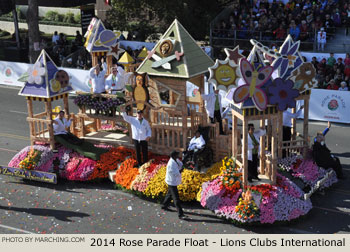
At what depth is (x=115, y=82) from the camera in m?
18.7

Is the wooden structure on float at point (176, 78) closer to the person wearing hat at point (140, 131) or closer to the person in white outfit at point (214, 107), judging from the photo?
the person in white outfit at point (214, 107)

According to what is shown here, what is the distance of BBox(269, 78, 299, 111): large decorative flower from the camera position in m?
14.0

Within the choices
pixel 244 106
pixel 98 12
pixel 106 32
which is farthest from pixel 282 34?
pixel 98 12

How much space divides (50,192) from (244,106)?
6.59 m

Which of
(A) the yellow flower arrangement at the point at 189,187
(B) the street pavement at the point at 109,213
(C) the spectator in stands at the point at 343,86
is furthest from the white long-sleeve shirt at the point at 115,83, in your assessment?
(C) the spectator in stands at the point at 343,86

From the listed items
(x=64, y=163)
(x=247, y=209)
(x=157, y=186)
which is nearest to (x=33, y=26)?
(x=64, y=163)

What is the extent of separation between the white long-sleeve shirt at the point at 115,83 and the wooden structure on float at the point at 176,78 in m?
1.74

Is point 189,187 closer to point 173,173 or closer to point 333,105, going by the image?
point 173,173

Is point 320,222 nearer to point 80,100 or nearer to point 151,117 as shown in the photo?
point 151,117

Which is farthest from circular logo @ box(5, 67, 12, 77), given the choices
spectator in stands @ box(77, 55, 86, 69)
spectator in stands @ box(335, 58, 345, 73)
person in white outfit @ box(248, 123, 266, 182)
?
person in white outfit @ box(248, 123, 266, 182)

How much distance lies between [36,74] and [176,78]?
14.8 feet

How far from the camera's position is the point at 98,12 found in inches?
1818

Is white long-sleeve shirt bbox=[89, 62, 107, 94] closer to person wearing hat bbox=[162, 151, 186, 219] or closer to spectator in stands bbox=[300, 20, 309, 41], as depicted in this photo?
person wearing hat bbox=[162, 151, 186, 219]

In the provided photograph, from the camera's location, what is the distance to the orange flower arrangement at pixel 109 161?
1673 centimetres
